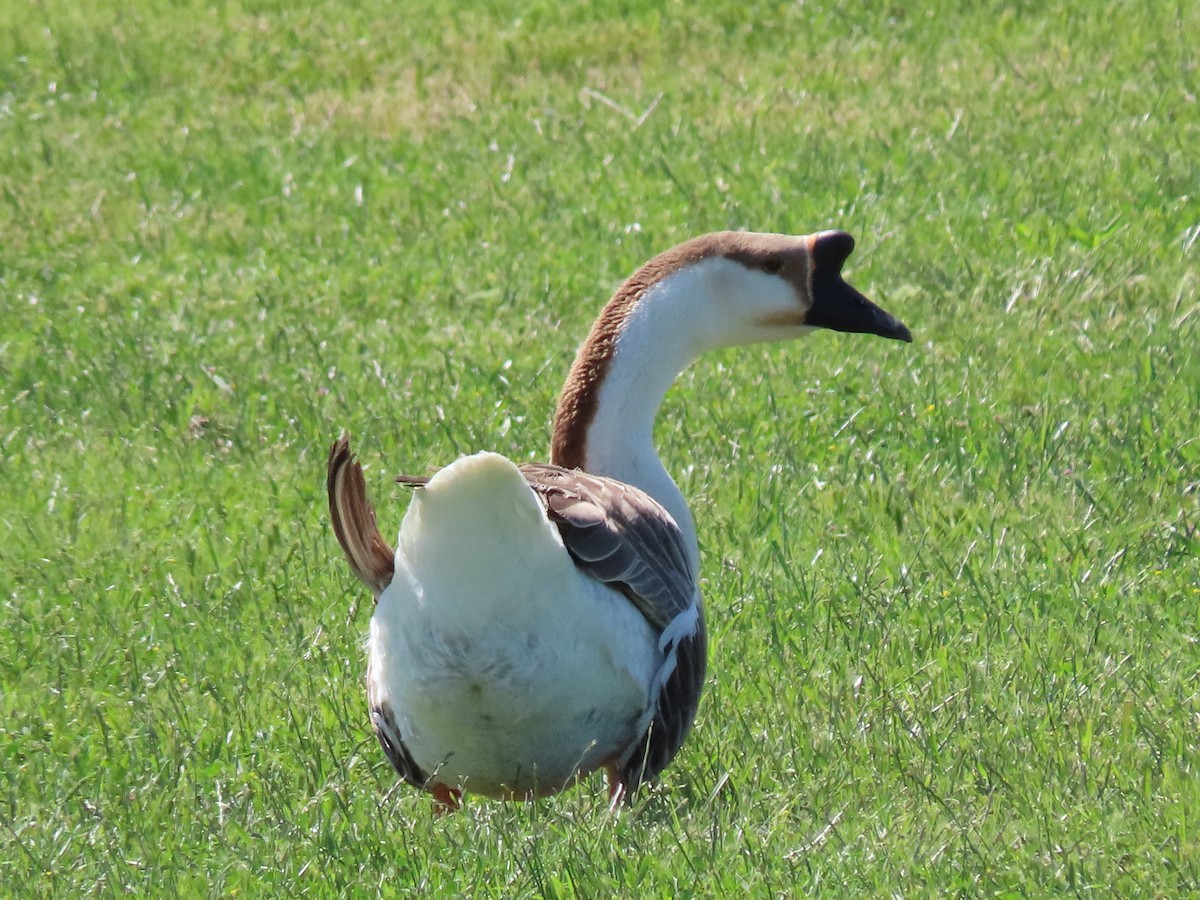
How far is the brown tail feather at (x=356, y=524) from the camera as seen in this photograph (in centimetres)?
429

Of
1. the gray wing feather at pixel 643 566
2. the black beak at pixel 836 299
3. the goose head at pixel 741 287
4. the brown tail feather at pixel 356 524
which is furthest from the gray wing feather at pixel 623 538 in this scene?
the black beak at pixel 836 299

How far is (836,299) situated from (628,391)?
746 mm

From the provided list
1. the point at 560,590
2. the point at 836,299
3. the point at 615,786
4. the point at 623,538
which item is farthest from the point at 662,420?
the point at 560,590

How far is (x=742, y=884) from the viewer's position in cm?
368

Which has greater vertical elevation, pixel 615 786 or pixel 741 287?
pixel 741 287

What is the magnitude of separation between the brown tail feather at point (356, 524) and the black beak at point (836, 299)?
1.65 metres

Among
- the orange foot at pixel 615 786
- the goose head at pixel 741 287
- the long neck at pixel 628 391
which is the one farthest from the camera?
the goose head at pixel 741 287

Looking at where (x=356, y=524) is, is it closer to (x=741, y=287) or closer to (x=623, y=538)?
(x=623, y=538)

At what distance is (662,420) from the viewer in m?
7.27

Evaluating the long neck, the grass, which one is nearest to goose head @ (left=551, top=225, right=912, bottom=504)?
the long neck

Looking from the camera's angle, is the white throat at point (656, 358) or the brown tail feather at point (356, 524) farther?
the white throat at point (656, 358)

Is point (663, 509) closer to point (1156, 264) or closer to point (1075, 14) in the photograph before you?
point (1156, 264)

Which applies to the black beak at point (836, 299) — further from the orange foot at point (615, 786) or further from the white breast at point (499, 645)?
the orange foot at point (615, 786)

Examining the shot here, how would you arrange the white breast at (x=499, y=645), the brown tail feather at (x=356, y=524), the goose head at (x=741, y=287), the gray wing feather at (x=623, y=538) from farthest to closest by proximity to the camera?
the goose head at (x=741, y=287) < the brown tail feather at (x=356, y=524) < the gray wing feather at (x=623, y=538) < the white breast at (x=499, y=645)
